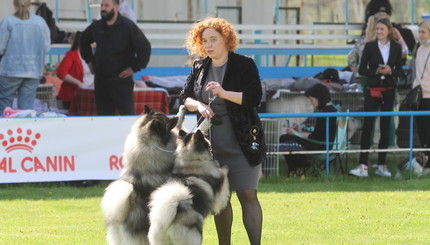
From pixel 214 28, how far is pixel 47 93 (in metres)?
6.73

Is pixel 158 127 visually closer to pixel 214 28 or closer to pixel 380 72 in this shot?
pixel 214 28

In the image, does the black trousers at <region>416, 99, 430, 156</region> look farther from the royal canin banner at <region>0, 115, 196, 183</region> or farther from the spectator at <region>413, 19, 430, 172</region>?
the royal canin banner at <region>0, 115, 196, 183</region>

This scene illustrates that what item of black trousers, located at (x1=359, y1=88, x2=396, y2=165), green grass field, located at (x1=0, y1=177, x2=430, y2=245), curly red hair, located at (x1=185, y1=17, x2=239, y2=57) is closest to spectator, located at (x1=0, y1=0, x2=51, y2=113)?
green grass field, located at (x1=0, y1=177, x2=430, y2=245)

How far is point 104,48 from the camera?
11.3 m

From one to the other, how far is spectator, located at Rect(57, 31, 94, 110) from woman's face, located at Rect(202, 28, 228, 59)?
6411mm

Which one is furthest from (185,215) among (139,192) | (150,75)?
(150,75)

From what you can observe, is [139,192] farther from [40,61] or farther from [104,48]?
[40,61]

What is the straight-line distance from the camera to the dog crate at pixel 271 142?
38.2ft

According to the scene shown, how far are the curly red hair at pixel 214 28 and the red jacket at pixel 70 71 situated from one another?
627 cm

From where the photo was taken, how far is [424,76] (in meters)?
12.1

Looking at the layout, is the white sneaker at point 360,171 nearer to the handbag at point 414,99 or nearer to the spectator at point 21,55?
the handbag at point 414,99

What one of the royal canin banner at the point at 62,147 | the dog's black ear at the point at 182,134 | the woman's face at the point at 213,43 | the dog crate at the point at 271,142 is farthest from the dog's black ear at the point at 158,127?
the dog crate at the point at 271,142

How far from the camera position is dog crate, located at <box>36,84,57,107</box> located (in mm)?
12719

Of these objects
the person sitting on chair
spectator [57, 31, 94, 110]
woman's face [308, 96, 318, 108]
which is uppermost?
spectator [57, 31, 94, 110]
